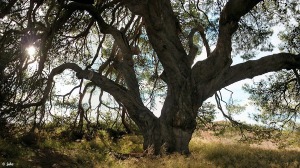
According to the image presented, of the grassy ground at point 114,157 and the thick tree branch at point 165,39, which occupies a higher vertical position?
the thick tree branch at point 165,39

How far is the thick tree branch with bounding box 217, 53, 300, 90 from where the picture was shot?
11.5 meters

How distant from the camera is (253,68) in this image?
1148 centimetres

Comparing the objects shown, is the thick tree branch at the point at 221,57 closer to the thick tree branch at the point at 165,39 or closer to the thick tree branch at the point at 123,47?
the thick tree branch at the point at 165,39

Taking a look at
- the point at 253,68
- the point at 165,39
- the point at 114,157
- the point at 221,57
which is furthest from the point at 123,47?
the point at 253,68

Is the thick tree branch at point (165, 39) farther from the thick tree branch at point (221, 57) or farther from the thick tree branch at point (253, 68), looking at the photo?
the thick tree branch at point (253, 68)

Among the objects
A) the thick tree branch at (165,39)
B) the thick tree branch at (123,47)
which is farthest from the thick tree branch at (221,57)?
the thick tree branch at (123,47)

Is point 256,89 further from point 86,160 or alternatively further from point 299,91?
point 86,160

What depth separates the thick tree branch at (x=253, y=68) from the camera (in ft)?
37.7

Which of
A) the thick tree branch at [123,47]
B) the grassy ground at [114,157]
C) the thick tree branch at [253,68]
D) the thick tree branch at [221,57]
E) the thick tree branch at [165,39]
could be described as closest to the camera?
the grassy ground at [114,157]

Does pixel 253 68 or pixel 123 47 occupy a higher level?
pixel 123 47

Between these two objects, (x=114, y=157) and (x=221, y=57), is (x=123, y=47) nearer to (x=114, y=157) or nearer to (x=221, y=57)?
(x=221, y=57)

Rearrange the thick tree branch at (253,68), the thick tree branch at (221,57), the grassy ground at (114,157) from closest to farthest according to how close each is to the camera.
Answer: the grassy ground at (114,157)
the thick tree branch at (221,57)
the thick tree branch at (253,68)

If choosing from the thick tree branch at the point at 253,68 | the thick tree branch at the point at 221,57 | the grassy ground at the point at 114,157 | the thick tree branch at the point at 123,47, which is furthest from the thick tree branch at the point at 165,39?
the grassy ground at the point at 114,157

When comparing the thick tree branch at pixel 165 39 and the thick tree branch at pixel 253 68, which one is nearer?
the thick tree branch at pixel 165 39
